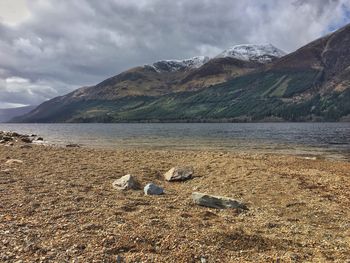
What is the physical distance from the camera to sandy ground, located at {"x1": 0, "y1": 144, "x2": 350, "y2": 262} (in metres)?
9.66

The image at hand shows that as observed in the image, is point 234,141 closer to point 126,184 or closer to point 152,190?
point 126,184

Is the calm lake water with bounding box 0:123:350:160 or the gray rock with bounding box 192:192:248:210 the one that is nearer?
the gray rock with bounding box 192:192:248:210

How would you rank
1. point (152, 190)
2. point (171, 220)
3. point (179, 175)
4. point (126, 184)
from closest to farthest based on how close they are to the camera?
1. point (171, 220)
2. point (152, 190)
3. point (126, 184)
4. point (179, 175)

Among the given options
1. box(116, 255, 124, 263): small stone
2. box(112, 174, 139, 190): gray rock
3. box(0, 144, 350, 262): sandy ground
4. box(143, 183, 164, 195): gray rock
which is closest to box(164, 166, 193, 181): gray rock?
box(0, 144, 350, 262): sandy ground

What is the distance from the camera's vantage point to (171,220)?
12672mm

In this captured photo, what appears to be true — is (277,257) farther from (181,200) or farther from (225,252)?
(181,200)

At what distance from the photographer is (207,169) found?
81.3 ft

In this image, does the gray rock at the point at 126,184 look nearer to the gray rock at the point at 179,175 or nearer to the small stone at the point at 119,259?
the gray rock at the point at 179,175

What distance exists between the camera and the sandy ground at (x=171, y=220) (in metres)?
9.66

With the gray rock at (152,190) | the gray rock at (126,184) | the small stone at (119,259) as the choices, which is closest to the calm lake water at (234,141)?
the gray rock at (152,190)

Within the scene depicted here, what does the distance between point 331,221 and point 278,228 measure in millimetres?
2769

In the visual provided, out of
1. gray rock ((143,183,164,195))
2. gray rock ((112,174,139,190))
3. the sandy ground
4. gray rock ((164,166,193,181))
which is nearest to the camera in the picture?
the sandy ground

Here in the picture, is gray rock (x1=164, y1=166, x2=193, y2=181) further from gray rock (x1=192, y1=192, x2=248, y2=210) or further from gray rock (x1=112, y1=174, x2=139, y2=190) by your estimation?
gray rock (x1=192, y1=192, x2=248, y2=210)

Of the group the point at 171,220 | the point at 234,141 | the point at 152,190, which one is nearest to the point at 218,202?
the point at 171,220
